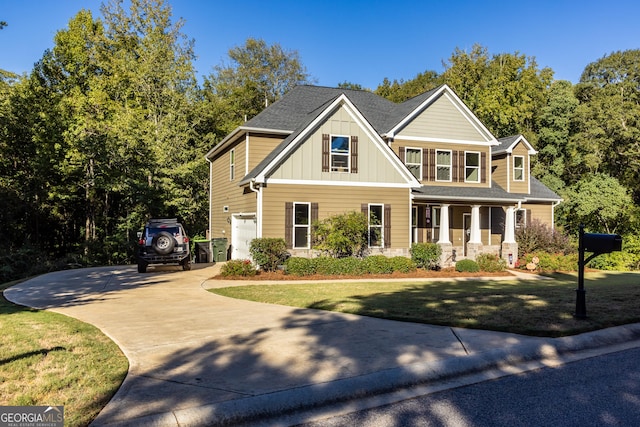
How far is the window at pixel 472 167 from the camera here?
23.5 meters

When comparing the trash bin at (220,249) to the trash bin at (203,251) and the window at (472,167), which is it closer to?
the trash bin at (203,251)

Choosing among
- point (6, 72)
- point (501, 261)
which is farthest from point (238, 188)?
point (6, 72)

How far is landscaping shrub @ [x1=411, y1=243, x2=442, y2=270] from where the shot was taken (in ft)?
62.5

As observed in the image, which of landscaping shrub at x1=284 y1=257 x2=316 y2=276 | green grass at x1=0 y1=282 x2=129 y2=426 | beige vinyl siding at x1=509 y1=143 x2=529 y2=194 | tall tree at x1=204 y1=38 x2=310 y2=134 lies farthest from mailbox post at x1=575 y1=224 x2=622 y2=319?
tall tree at x1=204 y1=38 x2=310 y2=134

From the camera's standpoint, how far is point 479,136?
2323 centimetres

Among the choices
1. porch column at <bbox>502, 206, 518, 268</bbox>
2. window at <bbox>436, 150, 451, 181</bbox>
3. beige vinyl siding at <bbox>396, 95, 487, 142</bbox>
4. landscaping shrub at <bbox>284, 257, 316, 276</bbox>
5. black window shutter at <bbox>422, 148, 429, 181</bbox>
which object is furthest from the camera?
window at <bbox>436, 150, 451, 181</bbox>

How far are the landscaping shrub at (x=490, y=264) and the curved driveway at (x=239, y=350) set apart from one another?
1248cm

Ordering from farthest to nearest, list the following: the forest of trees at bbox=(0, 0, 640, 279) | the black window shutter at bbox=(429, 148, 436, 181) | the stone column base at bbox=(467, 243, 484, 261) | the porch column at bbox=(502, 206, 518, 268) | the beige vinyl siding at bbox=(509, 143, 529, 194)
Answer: the forest of trees at bbox=(0, 0, 640, 279), the beige vinyl siding at bbox=(509, 143, 529, 194), the black window shutter at bbox=(429, 148, 436, 181), the porch column at bbox=(502, 206, 518, 268), the stone column base at bbox=(467, 243, 484, 261)

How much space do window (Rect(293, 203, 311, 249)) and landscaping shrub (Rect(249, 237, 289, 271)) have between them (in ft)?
4.21

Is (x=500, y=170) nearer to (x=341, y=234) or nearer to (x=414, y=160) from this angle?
(x=414, y=160)

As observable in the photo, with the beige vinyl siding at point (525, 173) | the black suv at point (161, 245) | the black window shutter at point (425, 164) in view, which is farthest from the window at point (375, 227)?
the beige vinyl siding at point (525, 173)

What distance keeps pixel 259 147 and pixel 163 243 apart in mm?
6161

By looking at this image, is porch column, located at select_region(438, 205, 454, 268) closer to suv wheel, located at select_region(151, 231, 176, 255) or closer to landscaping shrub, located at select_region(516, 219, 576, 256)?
landscaping shrub, located at select_region(516, 219, 576, 256)

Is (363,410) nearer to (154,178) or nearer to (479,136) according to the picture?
(479,136)
